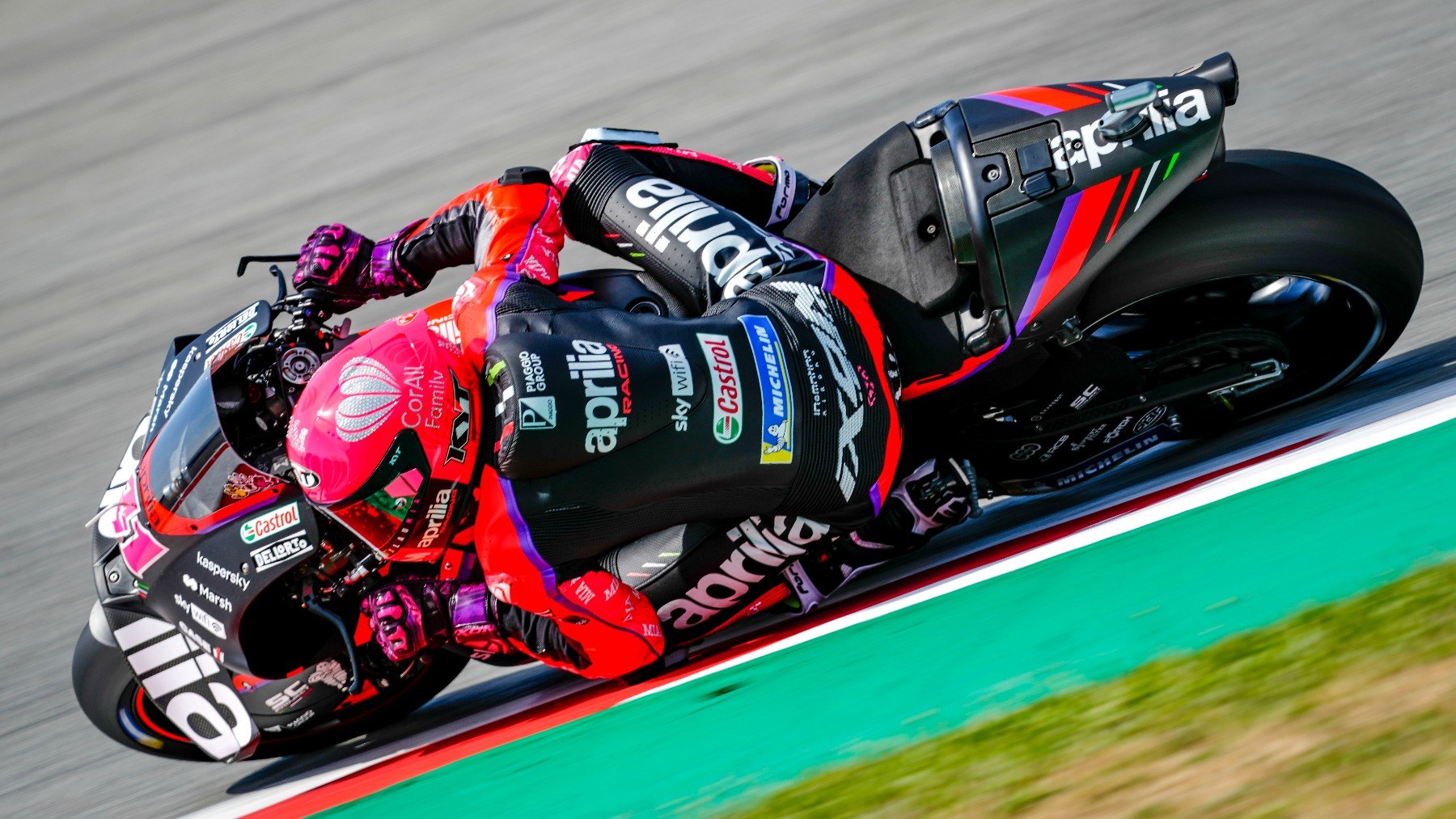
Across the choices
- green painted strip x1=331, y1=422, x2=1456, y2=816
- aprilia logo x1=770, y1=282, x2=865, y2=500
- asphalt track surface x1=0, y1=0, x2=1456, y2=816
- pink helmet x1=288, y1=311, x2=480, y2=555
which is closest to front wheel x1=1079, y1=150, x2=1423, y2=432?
asphalt track surface x1=0, y1=0, x2=1456, y2=816

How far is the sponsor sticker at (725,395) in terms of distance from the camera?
8.93ft

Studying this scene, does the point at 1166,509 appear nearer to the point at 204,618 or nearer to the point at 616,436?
the point at 616,436

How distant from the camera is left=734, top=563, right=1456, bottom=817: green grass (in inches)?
85.0

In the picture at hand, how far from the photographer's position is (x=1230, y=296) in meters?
3.26

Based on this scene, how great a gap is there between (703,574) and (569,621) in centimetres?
38

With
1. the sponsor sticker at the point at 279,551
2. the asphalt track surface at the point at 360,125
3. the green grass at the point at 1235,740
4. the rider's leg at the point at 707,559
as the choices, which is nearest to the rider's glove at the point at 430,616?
the sponsor sticker at the point at 279,551

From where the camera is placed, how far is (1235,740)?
2.28 m

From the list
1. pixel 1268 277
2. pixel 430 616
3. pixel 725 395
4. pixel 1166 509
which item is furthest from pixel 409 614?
pixel 1268 277

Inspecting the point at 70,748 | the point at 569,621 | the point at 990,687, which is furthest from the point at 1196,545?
the point at 70,748

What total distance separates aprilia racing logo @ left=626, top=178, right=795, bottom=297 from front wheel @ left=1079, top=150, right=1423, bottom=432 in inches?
30.3

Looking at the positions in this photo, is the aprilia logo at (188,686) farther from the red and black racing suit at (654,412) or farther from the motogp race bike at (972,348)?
the red and black racing suit at (654,412)

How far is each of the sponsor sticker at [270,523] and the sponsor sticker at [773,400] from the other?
111 cm

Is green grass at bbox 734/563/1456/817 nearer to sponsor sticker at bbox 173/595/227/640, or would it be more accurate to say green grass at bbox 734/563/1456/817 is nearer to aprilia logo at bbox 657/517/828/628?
aprilia logo at bbox 657/517/828/628

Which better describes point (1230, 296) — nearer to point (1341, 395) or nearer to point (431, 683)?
point (1341, 395)
